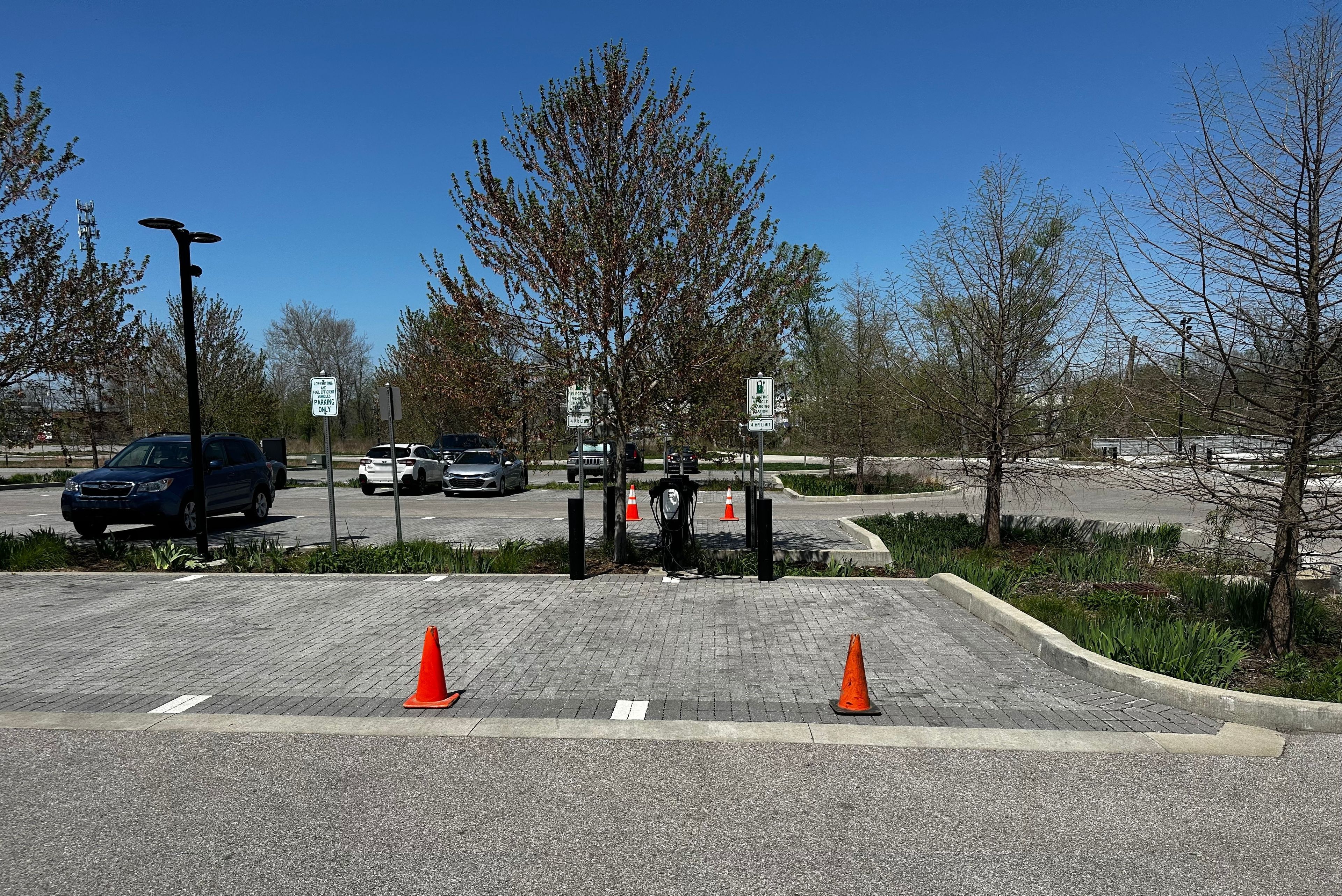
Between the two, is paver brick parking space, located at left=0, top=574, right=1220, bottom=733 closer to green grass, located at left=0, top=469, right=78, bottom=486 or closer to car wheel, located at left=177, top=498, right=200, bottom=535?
car wheel, located at left=177, top=498, right=200, bottom=535

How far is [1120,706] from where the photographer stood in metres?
5.61

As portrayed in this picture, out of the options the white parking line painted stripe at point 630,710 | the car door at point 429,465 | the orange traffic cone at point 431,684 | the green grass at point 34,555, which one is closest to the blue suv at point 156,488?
the green grass at point 34,555

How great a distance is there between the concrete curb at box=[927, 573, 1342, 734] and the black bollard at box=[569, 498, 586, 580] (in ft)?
16.1

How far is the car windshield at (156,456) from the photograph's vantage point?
49.5ft

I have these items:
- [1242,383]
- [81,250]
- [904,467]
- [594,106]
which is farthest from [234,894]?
[904,467]

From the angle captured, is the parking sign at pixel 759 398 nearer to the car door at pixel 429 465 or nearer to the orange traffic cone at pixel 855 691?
the orange traffic cone at pixel 855 691

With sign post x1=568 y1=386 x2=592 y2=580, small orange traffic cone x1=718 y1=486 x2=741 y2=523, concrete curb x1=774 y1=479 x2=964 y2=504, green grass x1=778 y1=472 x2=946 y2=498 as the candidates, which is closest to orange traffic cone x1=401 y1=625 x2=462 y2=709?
sign post x1=568 y1=386 x2=592 y2=580

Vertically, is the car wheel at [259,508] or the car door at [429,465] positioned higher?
the car door at [429,465]

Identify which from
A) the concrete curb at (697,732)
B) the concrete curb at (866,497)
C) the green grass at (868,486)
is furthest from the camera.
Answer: the green grass at (868,486)

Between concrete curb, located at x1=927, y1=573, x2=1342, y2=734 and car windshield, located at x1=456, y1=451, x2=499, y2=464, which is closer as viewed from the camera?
concrete curb, located at x1=927, y1=573, x2=1342, y2=734

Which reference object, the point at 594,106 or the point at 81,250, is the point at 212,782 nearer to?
the point at 594,106

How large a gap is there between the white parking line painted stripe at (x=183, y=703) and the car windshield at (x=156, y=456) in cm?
1050

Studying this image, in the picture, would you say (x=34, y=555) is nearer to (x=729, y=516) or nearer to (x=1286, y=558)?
(x=729, y=516)

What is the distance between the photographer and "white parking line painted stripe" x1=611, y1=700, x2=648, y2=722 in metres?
5.41
